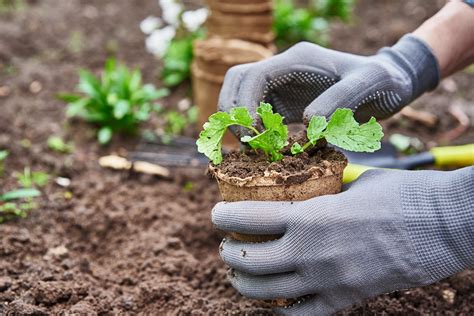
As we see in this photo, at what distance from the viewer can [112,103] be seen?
3533 mm

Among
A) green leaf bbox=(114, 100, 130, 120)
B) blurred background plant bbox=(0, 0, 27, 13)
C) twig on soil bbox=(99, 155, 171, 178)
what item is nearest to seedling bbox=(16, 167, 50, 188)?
twig on soil bbox=(99, 155, 171, 178)

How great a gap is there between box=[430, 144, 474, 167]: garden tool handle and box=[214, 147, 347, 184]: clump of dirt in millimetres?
1302

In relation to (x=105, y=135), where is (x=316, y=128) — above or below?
above

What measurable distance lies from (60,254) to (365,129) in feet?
4.46

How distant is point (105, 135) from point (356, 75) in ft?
6.31

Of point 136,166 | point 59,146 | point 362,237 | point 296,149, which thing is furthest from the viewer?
point 59,146

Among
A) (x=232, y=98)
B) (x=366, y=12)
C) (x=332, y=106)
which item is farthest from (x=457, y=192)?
(x=366, y=12)

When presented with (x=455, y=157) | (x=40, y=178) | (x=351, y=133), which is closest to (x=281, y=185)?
(x=351, y=133)

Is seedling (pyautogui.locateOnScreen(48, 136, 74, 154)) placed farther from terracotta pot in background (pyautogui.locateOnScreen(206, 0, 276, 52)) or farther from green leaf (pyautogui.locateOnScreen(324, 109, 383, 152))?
green leaf (pyautogui.locateOnScreen(324, 109, 383, 152))

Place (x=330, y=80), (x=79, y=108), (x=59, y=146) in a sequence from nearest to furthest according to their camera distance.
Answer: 1. (x=330, y=80)
2. (x=59, y=146)
3. (x=79, y=108)

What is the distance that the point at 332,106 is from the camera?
1.82m

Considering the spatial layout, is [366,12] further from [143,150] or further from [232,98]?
[232,98]

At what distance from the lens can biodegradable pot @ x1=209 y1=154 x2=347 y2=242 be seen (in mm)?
1641

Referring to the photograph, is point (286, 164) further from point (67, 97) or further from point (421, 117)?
point (421, 117)
